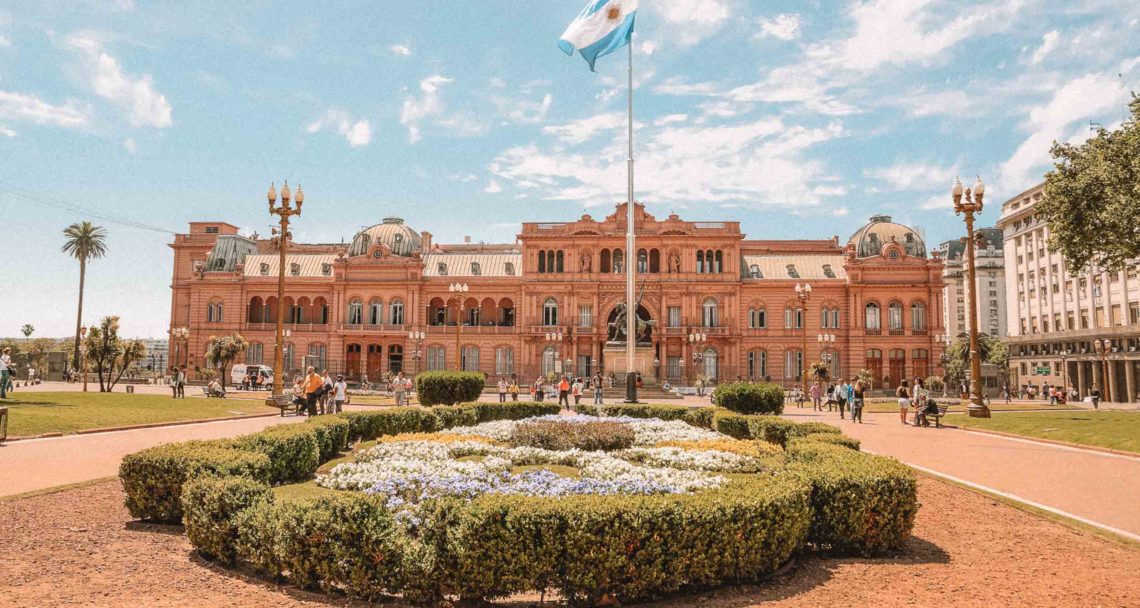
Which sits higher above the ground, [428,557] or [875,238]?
[875,238]

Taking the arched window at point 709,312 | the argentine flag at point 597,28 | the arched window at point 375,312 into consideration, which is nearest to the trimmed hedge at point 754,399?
the argentine flag at point 597,28

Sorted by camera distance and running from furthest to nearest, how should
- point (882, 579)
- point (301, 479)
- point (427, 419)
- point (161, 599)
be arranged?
point (427, 419)
point (301, 479)
point (882, 579)
point (161, 599)

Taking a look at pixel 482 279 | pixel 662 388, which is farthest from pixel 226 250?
pixel 662 388

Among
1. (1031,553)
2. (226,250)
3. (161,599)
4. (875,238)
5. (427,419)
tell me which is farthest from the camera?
(226,250)

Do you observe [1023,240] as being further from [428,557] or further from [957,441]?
[428,557]

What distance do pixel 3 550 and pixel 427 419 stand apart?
12.3 metres

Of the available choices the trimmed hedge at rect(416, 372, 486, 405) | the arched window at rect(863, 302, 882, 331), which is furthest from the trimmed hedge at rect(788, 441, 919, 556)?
the arched window at rect(863, 302, 882, 331)

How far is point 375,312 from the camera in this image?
6588 centimetres

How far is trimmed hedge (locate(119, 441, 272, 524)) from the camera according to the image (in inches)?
370

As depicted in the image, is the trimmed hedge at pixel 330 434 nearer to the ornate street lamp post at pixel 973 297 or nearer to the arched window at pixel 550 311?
the ornate street lamp post at pixel 973 297

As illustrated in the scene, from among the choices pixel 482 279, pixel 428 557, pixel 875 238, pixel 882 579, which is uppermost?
pixel 875 238

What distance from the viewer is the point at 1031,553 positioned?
28.1ft

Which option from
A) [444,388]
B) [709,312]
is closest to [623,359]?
[709,312]

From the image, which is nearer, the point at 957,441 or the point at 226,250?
the point at 957,441
